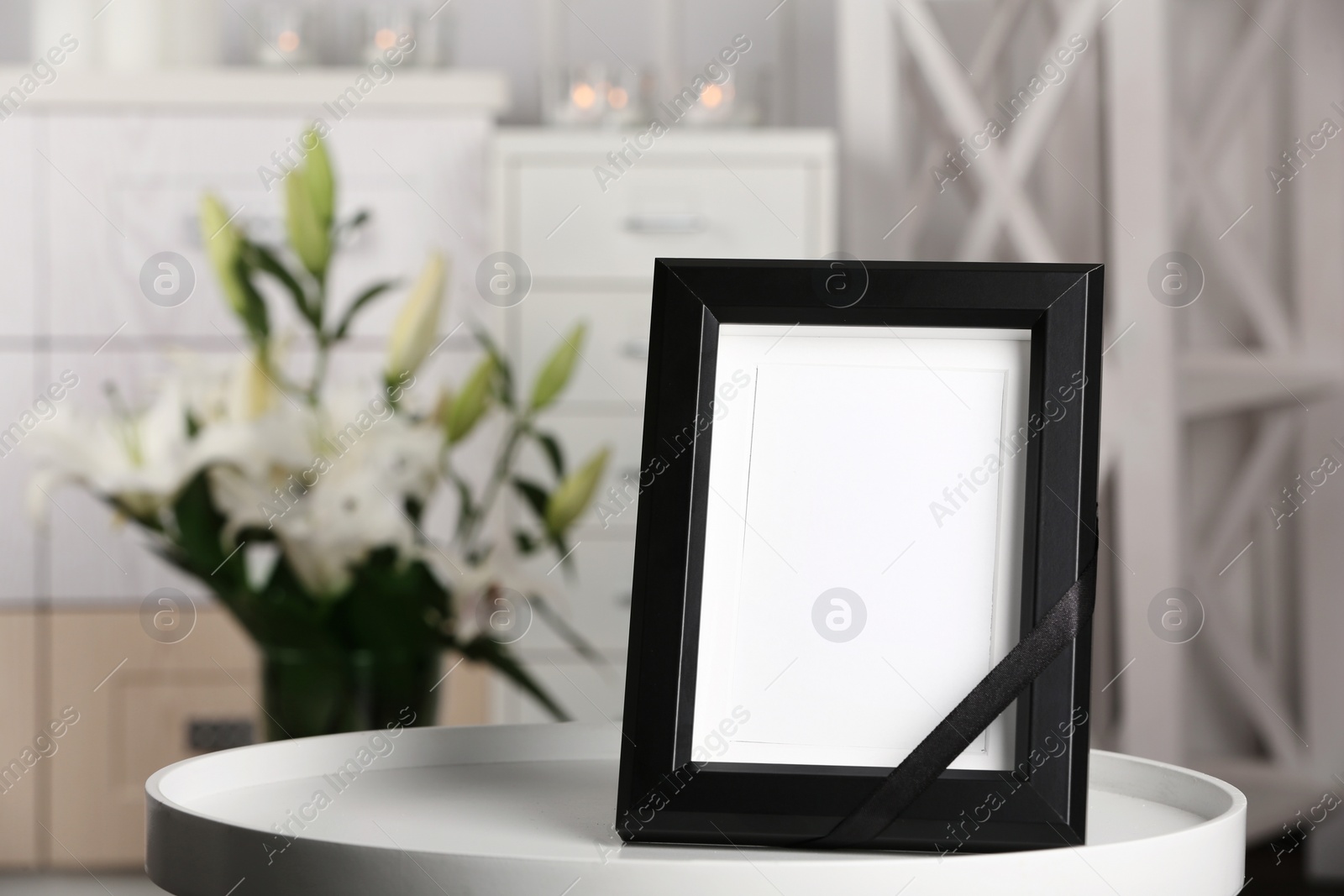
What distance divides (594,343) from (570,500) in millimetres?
793

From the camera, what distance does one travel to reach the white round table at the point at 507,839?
13.5 inches

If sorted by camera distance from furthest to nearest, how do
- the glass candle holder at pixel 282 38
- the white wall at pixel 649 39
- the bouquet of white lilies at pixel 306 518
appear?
the white wall at pixel 649 39, the glass candle holder at pixel 282 38, the bouquet of white lilies at pixel 306 518

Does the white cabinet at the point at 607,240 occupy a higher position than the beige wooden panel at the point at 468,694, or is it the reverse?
the white cabinet at the point at 607,240

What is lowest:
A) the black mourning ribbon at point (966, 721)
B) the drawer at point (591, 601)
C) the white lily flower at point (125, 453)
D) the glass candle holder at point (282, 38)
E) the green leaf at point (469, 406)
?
the drawer at point (591, 601)

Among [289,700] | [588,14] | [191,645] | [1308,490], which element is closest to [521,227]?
[588,14]

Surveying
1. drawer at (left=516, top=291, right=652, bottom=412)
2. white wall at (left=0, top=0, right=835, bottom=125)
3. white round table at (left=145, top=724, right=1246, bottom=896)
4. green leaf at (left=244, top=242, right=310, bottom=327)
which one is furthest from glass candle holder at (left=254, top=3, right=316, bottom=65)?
white round table at (left=145, top=724, right=1246, bottom=896)

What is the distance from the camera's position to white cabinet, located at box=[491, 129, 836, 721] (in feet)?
5.40

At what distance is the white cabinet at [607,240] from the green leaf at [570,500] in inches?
29.4

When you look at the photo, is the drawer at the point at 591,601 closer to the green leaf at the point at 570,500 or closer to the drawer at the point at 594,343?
the drawer at the point at 594,343

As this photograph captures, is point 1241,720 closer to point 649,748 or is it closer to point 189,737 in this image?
point 189,737

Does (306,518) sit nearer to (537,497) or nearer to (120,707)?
(537,497)

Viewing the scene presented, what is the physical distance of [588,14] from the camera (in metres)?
2.01

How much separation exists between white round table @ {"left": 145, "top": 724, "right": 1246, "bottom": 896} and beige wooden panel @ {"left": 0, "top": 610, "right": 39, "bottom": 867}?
1.37 meters

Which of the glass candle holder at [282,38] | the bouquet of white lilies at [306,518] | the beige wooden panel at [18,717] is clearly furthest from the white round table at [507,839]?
the glass candle holder at [282,38]
